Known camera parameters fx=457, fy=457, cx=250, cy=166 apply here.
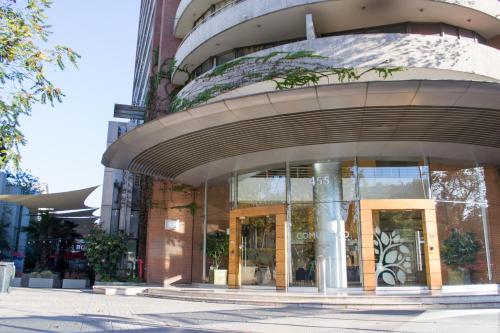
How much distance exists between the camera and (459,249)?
14.3 meters

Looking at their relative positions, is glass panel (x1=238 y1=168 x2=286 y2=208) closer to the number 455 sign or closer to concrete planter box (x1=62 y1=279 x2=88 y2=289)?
the number 455 sign

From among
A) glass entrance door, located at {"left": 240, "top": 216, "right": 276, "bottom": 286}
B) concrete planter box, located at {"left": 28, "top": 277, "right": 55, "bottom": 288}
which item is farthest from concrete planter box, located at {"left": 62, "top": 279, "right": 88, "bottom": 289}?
glass entrance door, located at {"left": 240, "top": 216, "right": 276, "bottom": 286}

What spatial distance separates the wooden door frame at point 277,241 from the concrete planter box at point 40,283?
8.21 metres

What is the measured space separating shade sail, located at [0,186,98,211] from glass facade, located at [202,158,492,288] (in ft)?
32.0

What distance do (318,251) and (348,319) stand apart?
559 cm

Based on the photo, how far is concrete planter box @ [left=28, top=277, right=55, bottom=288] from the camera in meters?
19.0

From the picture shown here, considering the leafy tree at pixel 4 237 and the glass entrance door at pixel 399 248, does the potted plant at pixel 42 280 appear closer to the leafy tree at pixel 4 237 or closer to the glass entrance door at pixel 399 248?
the glass entrance door at pixel 399 248

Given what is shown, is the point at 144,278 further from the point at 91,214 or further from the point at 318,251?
the point at 91,214

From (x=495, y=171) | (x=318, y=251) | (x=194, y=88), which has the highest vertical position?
(x=194, y=88)

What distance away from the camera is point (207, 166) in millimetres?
16188

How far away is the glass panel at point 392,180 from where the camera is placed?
14375 millimetres

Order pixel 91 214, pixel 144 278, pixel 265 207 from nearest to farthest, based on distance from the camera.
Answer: pixel 265 207 < pixel 144 278 < pixel 91 214

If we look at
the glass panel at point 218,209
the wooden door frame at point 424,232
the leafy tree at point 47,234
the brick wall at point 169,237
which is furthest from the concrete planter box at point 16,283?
the wooden door frame at point 424,232

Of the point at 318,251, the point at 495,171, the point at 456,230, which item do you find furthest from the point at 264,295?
the point at 495,171
